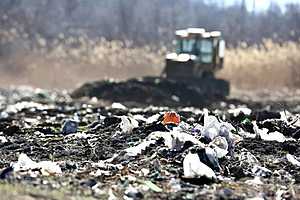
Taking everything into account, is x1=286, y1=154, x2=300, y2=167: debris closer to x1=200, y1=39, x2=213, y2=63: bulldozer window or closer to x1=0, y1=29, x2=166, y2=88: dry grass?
x1=200, y1=39, x2=213, y2=63: bulldozer window

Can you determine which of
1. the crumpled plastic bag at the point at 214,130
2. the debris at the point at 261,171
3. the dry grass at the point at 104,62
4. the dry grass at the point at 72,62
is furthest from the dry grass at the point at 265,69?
the debris at the point at 261,171

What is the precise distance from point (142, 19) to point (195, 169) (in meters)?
42.9

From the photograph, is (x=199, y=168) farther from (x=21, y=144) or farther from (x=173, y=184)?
(x=21, y=144)

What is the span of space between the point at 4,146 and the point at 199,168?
9.79ft

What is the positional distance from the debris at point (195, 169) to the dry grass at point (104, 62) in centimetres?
2741

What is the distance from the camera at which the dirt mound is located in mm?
22266

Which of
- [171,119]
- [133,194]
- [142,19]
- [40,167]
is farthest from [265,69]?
[133,194]

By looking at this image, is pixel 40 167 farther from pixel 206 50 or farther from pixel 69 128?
pixel 206 50

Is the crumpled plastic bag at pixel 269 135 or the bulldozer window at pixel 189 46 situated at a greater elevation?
the crumpled plastic bag at pixel 269 135

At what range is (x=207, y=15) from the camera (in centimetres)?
5178

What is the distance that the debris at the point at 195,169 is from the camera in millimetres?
5762

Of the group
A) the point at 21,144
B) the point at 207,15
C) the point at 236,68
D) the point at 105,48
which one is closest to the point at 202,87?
the point at 236,68

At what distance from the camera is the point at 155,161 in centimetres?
625

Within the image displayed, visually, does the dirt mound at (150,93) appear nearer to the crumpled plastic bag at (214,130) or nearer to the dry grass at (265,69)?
the dry grass at (265,69)
